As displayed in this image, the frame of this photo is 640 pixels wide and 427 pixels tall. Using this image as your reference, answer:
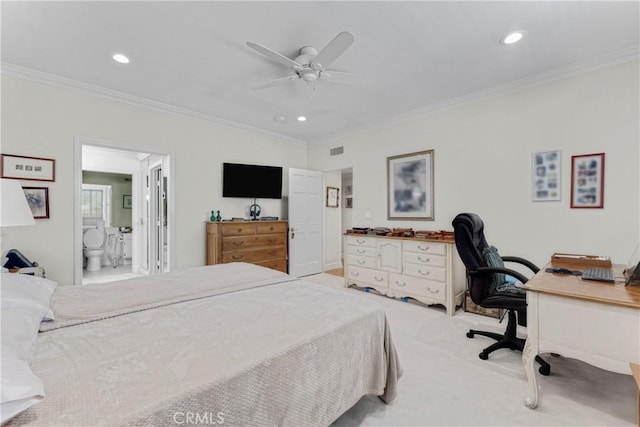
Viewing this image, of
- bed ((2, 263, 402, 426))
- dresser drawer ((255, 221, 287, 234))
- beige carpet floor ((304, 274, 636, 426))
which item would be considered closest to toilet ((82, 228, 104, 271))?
dresser drawer ((255, 221, 287, 234))

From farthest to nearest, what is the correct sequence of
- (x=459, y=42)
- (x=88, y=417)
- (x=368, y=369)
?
(x=459, y=42) < (x=368, y=369) < (x=88, y=417)

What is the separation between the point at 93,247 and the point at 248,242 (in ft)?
12.7

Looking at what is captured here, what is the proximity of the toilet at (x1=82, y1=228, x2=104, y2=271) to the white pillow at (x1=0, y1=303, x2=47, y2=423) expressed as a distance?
5.68 m

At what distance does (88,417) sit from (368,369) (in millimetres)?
1267

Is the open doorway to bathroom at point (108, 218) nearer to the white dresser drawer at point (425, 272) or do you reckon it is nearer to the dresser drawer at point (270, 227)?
the dresser drawer at point (270, 227)

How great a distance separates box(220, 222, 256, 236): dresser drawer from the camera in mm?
4113

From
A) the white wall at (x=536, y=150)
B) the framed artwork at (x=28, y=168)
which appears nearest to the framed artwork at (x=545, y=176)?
the white wall at (x=536, y=150)

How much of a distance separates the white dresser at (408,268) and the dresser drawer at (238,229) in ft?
5.09

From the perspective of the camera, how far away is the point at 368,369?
5.12 ft

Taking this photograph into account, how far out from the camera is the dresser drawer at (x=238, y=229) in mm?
4113

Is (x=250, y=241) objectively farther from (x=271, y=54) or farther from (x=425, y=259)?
(x=271, y=54)

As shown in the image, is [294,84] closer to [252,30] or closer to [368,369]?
[252,30]

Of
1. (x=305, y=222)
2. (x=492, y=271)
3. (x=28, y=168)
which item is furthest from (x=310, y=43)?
(x=305, y=222)

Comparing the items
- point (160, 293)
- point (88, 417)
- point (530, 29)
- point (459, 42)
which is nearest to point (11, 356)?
point (88, 417)
